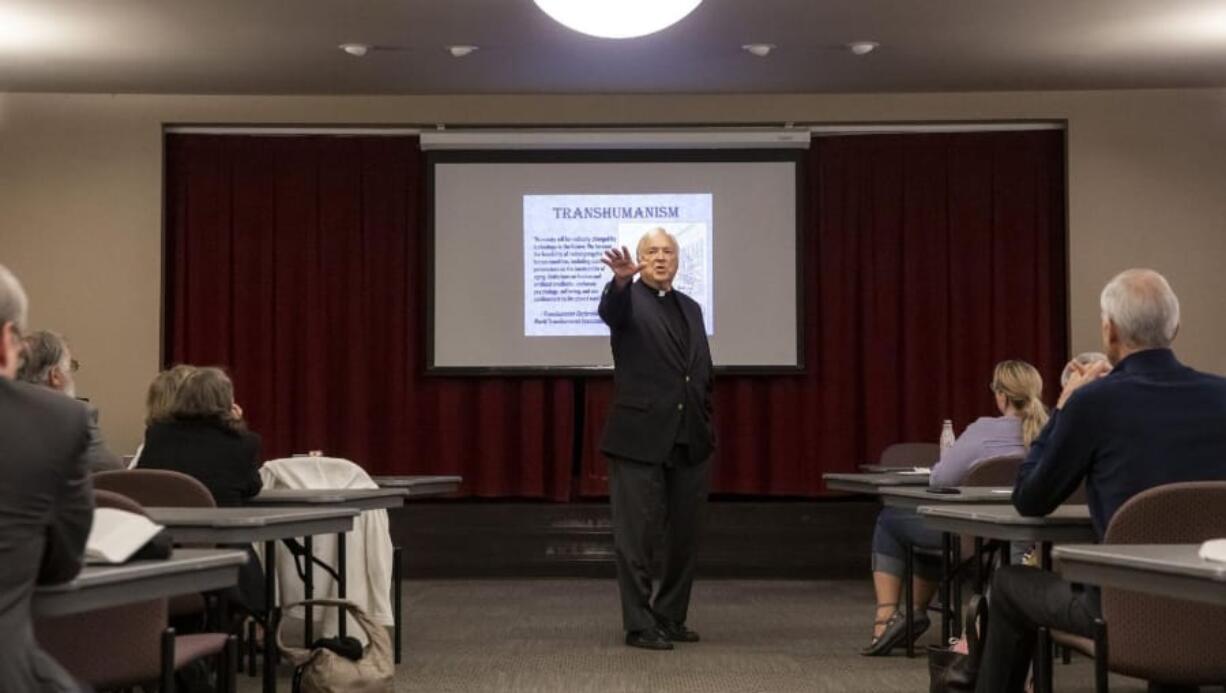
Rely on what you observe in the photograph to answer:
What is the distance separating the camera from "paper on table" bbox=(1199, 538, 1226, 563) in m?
2.27

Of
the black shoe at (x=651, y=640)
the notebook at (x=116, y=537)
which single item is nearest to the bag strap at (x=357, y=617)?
the black shoe at (x=651, y=640)

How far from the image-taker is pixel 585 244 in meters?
9.17

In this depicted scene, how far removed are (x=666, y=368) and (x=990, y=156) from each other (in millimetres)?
4079

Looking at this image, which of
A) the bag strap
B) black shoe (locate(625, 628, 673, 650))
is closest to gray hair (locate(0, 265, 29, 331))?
the bag strap

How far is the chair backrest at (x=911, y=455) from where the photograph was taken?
25.6 feet

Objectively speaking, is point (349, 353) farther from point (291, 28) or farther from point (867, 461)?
point (867, 461)

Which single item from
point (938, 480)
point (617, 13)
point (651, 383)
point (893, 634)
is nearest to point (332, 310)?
point (651, 383)

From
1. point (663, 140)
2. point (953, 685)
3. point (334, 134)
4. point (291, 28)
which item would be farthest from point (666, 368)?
point (334, 134)

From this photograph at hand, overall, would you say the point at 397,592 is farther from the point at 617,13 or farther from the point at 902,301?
the point at 902,301

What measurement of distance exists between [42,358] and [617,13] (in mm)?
2220

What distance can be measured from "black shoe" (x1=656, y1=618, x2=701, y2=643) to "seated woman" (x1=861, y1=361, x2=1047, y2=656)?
27.5 inches

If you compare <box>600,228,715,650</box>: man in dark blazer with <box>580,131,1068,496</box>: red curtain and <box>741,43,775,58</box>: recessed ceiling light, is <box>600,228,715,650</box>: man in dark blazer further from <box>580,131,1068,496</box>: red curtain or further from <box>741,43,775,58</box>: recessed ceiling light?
<box>580,131,1068,496</box>: red curtain

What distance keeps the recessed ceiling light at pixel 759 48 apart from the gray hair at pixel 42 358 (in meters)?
4.26

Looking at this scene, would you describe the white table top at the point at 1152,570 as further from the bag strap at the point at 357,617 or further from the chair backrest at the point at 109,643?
the bag strap at the point at 357,617
